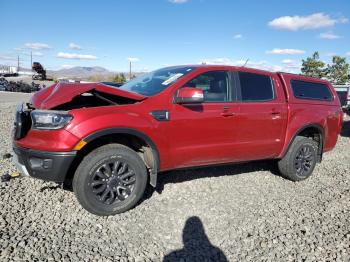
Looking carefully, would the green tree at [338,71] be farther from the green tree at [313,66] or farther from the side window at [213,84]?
the side window at [213,84]

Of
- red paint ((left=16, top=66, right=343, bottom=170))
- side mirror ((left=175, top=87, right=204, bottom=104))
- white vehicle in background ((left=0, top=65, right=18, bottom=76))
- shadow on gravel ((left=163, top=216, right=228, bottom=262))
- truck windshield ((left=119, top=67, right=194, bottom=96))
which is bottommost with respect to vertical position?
shadow on gravel ((left=163, top=216, right=228, bottom=262))

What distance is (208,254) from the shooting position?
Answer: 3.25 m

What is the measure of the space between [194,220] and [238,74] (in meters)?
2.19

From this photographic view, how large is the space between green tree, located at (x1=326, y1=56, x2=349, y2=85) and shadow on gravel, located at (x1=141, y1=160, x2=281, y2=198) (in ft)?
134

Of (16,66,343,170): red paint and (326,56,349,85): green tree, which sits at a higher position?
(326,56,349,85): green tree

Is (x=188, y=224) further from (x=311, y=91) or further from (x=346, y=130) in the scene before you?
(x=346, y=130)

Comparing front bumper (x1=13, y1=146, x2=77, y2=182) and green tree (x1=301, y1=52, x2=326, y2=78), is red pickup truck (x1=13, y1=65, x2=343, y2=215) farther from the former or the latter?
green tree (x1=301, y1=52, x2=326, y2=78)

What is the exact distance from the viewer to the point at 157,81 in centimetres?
458

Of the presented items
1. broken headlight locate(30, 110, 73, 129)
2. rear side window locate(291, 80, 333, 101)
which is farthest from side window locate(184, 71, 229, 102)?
broken headlight locate(30, 110, 73, 129)

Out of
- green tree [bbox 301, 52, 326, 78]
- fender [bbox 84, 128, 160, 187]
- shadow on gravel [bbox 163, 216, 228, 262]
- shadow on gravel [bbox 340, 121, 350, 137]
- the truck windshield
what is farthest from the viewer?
green tree [bbox 301, 52, 326, 78]

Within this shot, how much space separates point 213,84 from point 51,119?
2212 millimetres

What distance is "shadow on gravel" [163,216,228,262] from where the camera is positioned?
3168mm

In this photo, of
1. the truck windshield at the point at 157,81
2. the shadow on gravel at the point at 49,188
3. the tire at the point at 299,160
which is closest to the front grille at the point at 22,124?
the shadow on gravel at the point at 49,188

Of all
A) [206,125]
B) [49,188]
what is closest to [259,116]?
[206,125]
